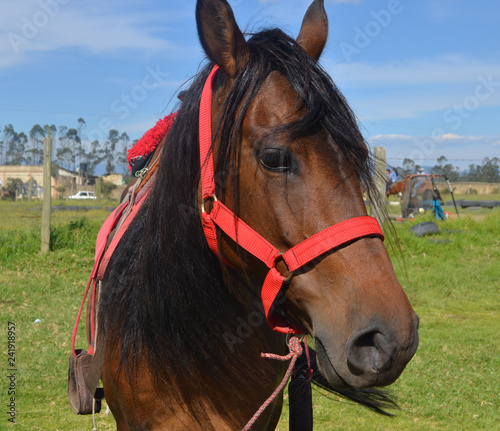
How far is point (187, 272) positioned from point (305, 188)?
0.62 metres

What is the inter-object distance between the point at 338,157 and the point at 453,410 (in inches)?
136

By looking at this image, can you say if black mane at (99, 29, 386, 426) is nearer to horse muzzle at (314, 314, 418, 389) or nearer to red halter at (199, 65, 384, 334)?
red halter at (199, 65, 384, 334)

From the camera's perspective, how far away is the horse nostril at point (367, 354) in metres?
1.34

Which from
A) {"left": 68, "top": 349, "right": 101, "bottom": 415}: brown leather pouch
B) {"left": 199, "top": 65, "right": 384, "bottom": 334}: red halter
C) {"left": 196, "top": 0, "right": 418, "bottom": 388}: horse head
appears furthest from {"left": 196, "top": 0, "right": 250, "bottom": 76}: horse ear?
{"left": 68, "top": 349, "right": 101, "bottom": 415}: brown leather pouch

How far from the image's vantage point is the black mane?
1706 mm

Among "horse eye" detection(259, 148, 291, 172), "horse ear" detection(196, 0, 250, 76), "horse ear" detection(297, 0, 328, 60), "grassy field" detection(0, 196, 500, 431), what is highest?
"horse ear" detection(297, 0, 328, 60)

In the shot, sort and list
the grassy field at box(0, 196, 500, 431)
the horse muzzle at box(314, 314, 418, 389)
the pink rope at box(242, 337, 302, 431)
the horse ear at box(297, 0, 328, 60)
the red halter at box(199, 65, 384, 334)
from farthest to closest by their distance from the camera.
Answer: the grassy field at box(0, 196, 500, 431) < the horse ear at box(297, 0, 328, 60) < the pink rope at box(242, 337, 302, 431) < the red halter at box(199, 65, 384, 334) < the horse muzzle at box(314, 314, 418, 389)

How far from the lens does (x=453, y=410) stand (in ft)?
13.6

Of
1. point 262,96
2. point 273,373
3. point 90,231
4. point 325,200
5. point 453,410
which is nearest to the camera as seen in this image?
point 325,200

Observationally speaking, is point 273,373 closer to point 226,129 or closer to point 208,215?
point 208,215

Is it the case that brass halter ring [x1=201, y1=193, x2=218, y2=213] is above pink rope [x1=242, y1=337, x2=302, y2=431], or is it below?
above

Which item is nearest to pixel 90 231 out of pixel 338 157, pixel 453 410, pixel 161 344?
pixel 453 410

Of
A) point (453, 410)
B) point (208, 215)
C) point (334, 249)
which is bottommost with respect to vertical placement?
point (453, 410)

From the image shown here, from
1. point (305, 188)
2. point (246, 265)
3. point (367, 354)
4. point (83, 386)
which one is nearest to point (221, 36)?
point (305, 188)
